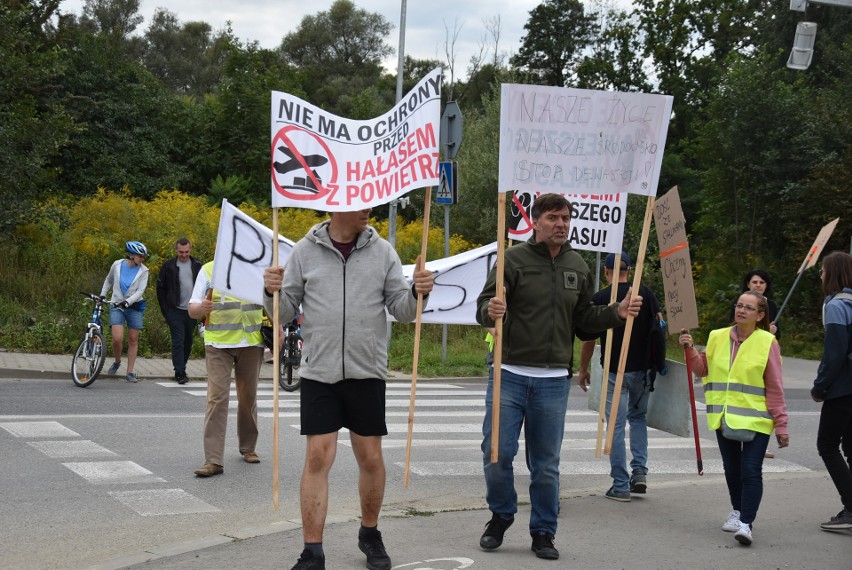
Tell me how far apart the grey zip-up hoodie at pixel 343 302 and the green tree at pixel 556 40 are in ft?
172

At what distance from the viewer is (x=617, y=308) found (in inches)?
239

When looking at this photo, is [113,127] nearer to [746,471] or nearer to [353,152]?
[353,152]

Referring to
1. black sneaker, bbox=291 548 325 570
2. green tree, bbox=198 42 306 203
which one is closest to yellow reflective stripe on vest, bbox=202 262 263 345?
black sneaker, bbox=291 548 325 570

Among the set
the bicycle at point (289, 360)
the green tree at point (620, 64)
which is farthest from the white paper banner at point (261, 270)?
the green tree at point (620, 64)

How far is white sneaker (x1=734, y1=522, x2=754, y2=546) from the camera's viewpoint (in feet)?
21.1

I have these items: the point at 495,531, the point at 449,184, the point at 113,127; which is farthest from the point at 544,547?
the point at 113,127

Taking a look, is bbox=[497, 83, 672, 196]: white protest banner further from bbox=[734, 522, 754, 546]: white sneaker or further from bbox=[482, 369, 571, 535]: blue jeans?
bbox=[734, 522, 754, 546]: white sneaker

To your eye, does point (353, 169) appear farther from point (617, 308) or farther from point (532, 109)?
point (617, 308)

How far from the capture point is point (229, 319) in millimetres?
8445

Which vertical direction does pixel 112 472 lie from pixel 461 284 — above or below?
below

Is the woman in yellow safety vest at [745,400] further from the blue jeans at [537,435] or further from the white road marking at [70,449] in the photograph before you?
the white road marking at [70,449]

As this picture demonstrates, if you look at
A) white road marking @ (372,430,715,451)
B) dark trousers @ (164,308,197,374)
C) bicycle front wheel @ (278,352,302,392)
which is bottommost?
white road marking @ (372,430,715,451)

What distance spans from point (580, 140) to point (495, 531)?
7.68 ft

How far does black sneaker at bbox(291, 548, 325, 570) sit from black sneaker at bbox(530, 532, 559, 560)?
1.28 metres
